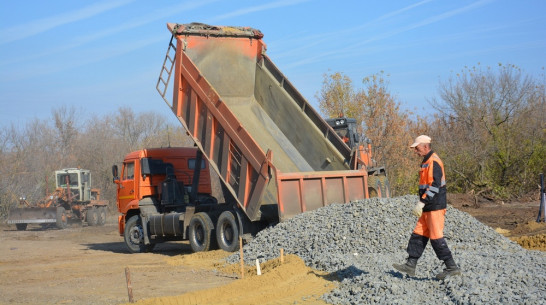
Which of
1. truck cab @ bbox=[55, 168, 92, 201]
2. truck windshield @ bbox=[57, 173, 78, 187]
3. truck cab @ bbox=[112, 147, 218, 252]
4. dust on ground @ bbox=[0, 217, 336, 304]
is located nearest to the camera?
dust on ground @ bbox=[0, 217, 336, 304]

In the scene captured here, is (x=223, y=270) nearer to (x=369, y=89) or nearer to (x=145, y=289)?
(x=145, y=289)

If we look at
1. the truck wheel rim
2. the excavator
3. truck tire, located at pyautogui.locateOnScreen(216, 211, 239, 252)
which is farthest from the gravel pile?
the truck wheel rim

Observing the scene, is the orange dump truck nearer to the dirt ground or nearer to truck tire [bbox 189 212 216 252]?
truck tire [bbox 189 212 216 252]

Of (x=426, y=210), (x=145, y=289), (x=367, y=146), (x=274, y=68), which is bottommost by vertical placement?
(x=145, y=289)

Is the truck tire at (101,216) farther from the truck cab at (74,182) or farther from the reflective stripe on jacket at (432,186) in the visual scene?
the reflective stripe on jacket at (432,186)

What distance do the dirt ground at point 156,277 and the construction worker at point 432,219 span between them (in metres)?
1.32

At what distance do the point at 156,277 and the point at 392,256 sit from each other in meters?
3.97

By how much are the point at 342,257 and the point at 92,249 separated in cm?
Answer: 1023

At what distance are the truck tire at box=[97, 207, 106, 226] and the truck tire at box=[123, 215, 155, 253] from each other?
47.4 ft

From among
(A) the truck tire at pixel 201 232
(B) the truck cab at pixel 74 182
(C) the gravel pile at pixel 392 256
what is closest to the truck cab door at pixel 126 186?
(A) the truck tire at pixel 201 232

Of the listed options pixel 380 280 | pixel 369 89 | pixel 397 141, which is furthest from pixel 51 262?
pixel 369 89

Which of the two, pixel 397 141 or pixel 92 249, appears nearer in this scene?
pixel 92 249

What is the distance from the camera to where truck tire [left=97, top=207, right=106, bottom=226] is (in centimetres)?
3022

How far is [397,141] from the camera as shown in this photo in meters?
31.1
